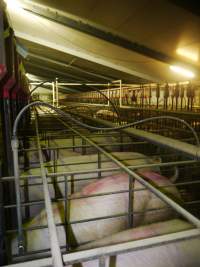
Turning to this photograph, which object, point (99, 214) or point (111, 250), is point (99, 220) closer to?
point (99, 214)

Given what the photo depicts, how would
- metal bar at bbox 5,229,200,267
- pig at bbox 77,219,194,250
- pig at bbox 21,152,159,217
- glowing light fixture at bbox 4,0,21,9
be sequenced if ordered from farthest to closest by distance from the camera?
1. glowing light fixture at bbox 4,0,21,9
2. pig at bbox 21,152,159,217
3. pig at bbox 77,219,194,250
4. metal bar at bbox 5,229,200,267

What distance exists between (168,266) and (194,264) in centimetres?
11

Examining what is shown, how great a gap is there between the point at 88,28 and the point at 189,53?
4.91 ft

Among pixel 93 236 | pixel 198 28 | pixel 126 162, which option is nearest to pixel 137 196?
pixel 93 236

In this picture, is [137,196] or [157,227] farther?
[137,196]

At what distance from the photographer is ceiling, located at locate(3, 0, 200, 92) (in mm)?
2518

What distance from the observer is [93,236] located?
1.34 meters

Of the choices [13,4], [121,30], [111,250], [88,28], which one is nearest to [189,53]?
[121,30]

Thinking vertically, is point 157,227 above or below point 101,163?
below

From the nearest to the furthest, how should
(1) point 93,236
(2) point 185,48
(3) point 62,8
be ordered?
(1) point 93,236 < (3) point 62,8 < (2) point 185,48

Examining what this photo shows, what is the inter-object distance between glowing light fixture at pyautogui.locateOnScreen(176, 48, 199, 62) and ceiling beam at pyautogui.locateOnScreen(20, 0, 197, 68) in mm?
181

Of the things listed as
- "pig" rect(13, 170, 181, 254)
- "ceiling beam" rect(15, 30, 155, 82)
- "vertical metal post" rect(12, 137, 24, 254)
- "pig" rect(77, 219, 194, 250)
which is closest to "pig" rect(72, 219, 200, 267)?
"pig" rect(77, 219, 194, 250)

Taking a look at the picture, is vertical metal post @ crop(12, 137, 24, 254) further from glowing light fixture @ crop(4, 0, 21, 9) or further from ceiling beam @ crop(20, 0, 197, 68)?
glowing light fixture @ crop(4, 0, 21, 9)

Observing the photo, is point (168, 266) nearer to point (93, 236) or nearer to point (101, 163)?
point (93, 236)
